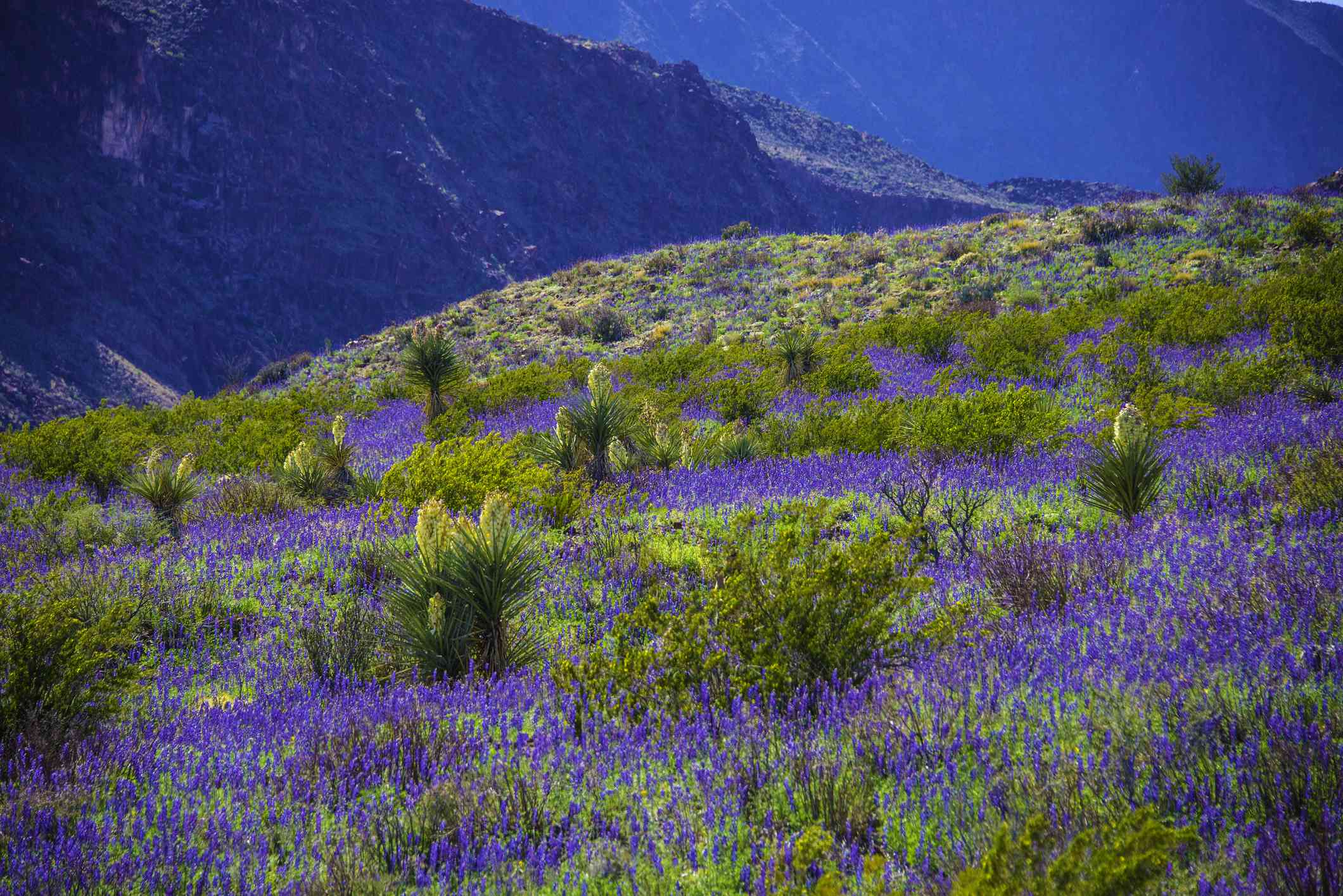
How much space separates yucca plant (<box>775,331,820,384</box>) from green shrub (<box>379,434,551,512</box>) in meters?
7.44

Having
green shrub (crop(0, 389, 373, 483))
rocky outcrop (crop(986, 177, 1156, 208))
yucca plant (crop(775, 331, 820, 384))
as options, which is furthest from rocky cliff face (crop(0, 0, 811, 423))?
yucca plant (crop(775, 331, 820, 384))

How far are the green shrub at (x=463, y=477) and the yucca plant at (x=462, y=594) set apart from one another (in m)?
2.40

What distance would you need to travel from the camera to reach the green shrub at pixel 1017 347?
40.3ft

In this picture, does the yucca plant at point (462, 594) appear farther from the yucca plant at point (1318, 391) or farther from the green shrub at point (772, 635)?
the yucca plant at point (1318, 391)

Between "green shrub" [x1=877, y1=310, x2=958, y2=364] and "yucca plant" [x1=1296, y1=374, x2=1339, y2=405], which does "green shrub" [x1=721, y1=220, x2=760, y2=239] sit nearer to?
"green shrub" [x1=877, y1=310, x2=958, y2=364]

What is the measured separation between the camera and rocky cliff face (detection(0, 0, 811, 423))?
54.0 m

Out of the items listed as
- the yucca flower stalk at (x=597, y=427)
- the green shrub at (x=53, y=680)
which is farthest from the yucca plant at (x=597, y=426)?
the green shrub at (x=53, y=680)

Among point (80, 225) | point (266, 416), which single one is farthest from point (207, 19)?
point (266, 416)

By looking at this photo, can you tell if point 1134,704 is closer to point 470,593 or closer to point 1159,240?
point 470,593

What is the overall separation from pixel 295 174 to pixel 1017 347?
247 feet

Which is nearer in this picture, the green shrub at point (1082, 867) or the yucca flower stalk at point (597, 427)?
the green shrub at point (1082, 867)

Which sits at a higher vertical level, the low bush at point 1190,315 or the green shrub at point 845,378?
the low bush at point 1190,315

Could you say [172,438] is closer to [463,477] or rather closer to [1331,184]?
[463,477]

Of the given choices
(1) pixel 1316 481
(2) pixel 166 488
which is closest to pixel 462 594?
(1) pixel 1316 481
